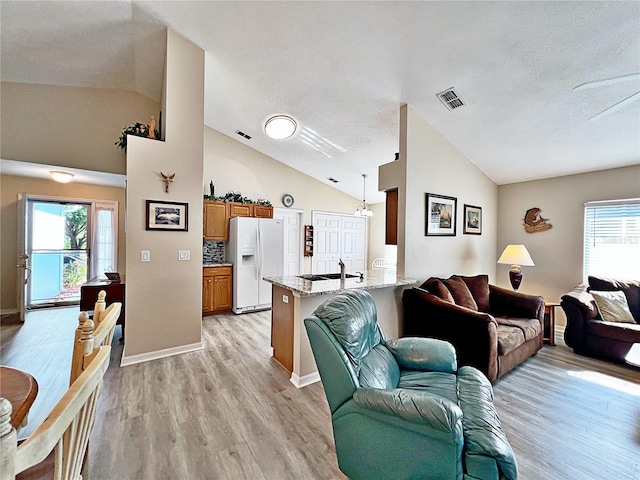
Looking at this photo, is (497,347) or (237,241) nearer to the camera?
(497,347)

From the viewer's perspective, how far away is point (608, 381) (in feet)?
8.96

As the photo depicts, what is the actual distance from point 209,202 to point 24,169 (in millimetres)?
2620

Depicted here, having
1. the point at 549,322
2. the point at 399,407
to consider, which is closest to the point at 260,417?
the point at 399,407

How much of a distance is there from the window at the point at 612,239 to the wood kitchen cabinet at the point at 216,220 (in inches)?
225

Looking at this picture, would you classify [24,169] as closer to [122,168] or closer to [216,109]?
[122,168]

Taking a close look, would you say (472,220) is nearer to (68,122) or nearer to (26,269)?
(68,122)

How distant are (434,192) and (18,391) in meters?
4.07

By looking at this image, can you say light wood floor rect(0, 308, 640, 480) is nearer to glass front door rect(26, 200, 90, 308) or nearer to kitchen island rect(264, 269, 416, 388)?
kitchen island rect(264, 269, 416, 388)

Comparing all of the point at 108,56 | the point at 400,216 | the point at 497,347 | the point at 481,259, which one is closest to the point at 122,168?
the point at 108,56

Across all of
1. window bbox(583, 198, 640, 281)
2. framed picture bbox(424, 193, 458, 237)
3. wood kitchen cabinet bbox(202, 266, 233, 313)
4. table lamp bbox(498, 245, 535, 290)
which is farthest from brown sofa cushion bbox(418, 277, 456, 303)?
wood kitchen cabinet bbox(202, 266, 233, 313)

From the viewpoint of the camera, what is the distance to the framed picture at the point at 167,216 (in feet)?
10.2

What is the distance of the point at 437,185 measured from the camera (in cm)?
387

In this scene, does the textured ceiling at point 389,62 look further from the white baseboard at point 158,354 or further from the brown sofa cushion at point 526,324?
the white baseboard at point 158,354

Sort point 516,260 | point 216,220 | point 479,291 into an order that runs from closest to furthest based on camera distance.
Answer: point 479,291 < point 516,260 < point 216,220
